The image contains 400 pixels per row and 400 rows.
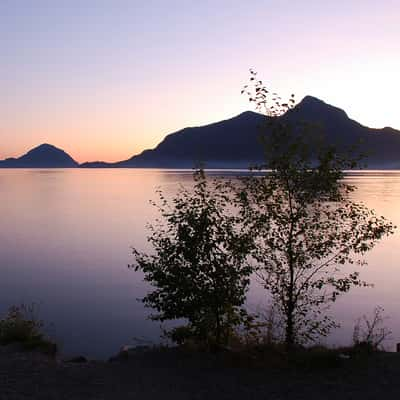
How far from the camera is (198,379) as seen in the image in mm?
9180

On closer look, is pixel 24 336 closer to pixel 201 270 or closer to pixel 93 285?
pixel 201 270

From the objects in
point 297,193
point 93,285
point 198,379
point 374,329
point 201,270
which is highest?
point 297,193

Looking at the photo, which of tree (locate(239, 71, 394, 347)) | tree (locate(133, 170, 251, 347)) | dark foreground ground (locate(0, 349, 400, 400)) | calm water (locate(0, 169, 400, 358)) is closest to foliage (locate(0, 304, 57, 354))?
calm water (locate(0, 169, 400, 358))

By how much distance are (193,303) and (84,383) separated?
2.75 m

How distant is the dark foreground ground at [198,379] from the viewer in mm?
8406

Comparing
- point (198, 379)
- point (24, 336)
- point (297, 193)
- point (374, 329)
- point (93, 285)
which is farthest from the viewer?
point (93, 285)

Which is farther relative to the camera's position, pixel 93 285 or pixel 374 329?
pixel 93 285

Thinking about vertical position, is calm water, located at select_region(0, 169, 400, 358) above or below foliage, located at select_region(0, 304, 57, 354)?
below

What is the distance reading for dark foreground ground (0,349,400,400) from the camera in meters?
8.41

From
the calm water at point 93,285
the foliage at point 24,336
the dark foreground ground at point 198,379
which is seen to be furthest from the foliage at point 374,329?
the foliage at point 24,336

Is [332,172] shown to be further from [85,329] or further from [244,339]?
[85,329]

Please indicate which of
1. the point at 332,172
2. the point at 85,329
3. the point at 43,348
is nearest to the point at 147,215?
the point at 85,329

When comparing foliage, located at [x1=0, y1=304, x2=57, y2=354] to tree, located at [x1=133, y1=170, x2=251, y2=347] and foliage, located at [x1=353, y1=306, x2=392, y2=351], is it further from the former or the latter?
foliage, located at [x1=353, y1=306, x2=392, y2=351]

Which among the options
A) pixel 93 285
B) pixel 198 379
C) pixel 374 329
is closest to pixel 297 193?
pixel 198 379
